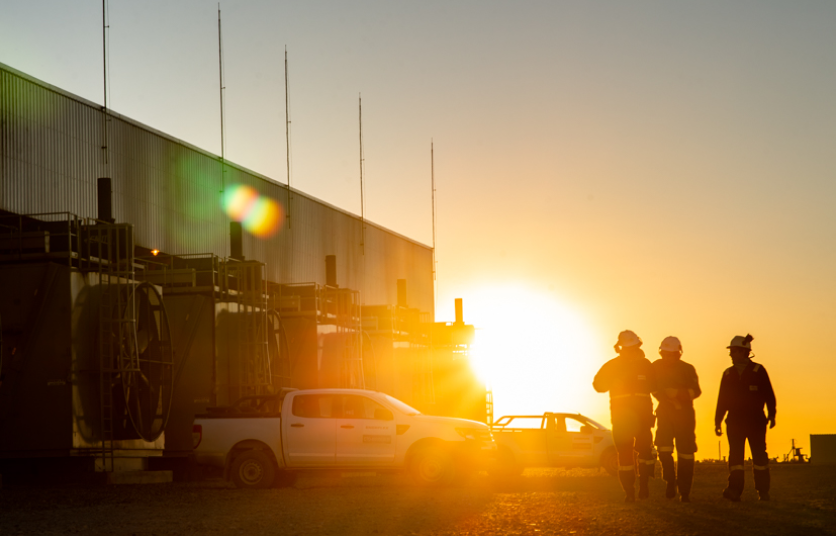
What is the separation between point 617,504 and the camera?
12.6 metres

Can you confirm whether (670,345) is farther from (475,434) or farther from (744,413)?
(475,434)

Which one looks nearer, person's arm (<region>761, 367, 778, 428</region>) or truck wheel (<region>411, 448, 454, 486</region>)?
person's arm (<region>761, 367, 778, 428</region>)

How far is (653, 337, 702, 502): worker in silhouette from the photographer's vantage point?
12695 millimetres

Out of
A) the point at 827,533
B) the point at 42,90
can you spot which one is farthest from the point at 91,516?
the point at 42,90

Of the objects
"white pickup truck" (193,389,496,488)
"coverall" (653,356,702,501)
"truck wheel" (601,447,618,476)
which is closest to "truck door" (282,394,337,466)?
"white pickup truck" (193,389,496,488)

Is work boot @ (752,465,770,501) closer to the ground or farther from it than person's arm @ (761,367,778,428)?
closer to the ground

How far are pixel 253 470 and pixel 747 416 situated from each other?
873 centimetres

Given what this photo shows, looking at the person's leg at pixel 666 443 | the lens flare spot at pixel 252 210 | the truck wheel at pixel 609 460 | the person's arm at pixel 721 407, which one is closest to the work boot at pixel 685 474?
the person's leg at pixel 666 443

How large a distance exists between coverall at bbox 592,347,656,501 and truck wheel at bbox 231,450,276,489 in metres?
7.14

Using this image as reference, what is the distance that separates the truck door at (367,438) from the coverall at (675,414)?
5974 mm

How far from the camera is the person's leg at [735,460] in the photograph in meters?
12.6

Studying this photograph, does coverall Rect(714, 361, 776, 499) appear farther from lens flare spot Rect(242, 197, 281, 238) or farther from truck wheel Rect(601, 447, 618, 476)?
lens flare spot Rect(242, 197, 281, 238)

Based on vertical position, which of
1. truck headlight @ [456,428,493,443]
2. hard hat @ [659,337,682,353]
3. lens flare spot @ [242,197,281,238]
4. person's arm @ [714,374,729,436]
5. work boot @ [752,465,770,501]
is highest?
lens flare spot @ [242,197,281,238]

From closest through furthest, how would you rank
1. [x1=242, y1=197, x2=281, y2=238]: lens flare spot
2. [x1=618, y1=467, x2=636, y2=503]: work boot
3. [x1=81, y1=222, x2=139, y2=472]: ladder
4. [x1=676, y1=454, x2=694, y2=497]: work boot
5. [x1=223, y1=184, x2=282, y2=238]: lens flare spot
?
[x1=676, y1=454, x2=694, y2=497]: work boot → [x1=618, y1=467, x2=636, y2=503]: work boot → [x1=81, y1=222, x2=139, y2=472]: ladder → [x1=223, y1=184, x2=282, y2=238]: lens flare spot → [x1=242, y1=197, x2=281, y2=238]: lens flare spot
